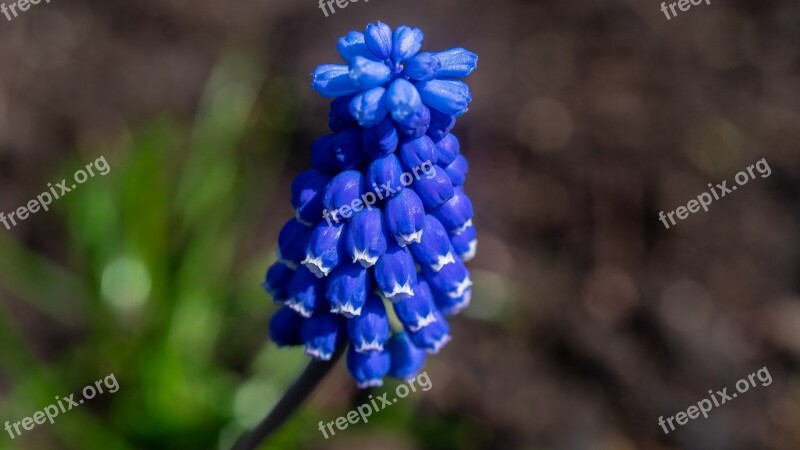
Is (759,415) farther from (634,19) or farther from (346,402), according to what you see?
(634,19)

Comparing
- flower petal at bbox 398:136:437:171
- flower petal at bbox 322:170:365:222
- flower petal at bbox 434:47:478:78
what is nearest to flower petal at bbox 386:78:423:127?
flower petal at bbox 398:136:437:171

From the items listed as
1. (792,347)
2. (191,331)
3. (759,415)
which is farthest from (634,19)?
(191,331)

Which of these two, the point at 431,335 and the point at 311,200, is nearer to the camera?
the point at 311,200

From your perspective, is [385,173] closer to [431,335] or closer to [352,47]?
[352,47]

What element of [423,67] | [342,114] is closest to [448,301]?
[342,114]

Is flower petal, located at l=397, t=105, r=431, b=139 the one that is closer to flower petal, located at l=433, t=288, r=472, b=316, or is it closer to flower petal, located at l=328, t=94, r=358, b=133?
flower petal, located at l=328, t=94, r=358, b=133

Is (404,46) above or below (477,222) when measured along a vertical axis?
above
